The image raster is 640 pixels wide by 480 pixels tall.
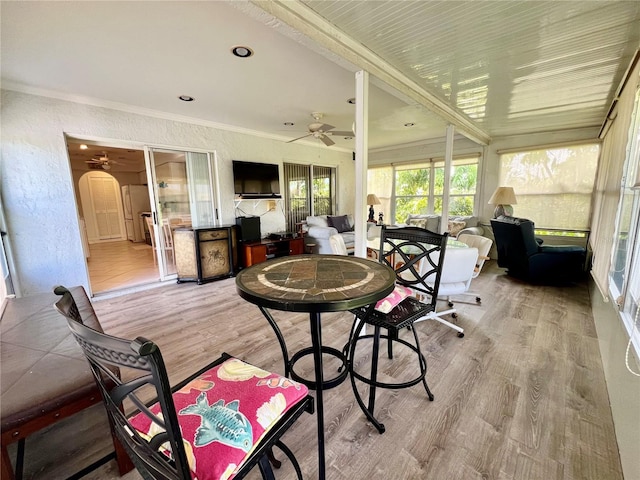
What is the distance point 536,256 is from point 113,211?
1040 cm

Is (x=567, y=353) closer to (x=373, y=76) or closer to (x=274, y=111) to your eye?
(x=373, y=76)

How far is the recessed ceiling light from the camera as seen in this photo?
2115 mm

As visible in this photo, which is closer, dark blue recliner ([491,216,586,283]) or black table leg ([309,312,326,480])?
black table leg ([309,312,326,480])

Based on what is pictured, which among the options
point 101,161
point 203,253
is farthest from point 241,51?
point 101,161

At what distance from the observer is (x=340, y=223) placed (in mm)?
5914

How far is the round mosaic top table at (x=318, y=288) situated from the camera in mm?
1059

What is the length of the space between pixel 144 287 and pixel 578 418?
4.76 metres

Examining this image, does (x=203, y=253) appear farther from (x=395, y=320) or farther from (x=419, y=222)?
(x=419, y=222)

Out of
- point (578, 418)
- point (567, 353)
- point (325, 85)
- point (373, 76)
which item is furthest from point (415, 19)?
point (567, 353)

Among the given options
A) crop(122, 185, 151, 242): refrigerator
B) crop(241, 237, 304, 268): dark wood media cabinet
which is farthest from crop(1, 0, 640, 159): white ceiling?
→ crop(122, 185, 151, 242): refrigerator

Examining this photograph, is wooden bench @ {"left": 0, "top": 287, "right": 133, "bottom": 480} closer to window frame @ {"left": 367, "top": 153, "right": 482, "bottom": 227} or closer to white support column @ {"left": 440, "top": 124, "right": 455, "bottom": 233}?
white support column @ {"left": 440, "top": 124, "right": 455, "bottom": 233}

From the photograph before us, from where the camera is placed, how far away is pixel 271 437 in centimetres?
84

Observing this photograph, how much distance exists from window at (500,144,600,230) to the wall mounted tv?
4402 mm

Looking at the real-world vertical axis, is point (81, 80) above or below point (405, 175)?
above
